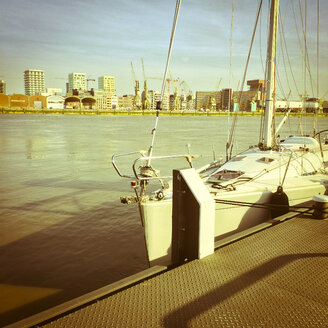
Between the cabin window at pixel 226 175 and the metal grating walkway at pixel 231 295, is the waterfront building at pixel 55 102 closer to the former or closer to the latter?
the cabin window at pixel 226 175

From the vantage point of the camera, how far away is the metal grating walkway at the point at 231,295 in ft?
10.1

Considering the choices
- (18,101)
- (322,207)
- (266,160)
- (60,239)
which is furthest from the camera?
(18,101)

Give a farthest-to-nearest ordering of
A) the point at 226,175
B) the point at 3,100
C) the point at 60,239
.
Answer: the point at 3,100, the point at 226,175, the point at 60,239

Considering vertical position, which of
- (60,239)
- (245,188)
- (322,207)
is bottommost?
(60,239)

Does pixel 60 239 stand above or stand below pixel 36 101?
below

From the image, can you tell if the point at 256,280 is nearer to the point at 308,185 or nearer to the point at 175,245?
the point at 175,245

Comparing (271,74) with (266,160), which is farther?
(271,74)

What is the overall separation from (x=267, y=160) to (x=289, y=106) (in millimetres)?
4130

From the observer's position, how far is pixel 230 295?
3492 millimetres

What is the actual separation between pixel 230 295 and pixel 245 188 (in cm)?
378

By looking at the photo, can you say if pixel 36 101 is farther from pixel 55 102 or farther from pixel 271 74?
pixel 271 74

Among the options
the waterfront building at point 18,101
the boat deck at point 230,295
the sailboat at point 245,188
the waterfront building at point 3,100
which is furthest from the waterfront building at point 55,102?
the boat deck at point 230,295

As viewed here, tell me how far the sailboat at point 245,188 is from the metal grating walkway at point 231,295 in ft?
2.15

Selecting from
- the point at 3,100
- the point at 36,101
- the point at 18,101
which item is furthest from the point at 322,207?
the point at 36,101
